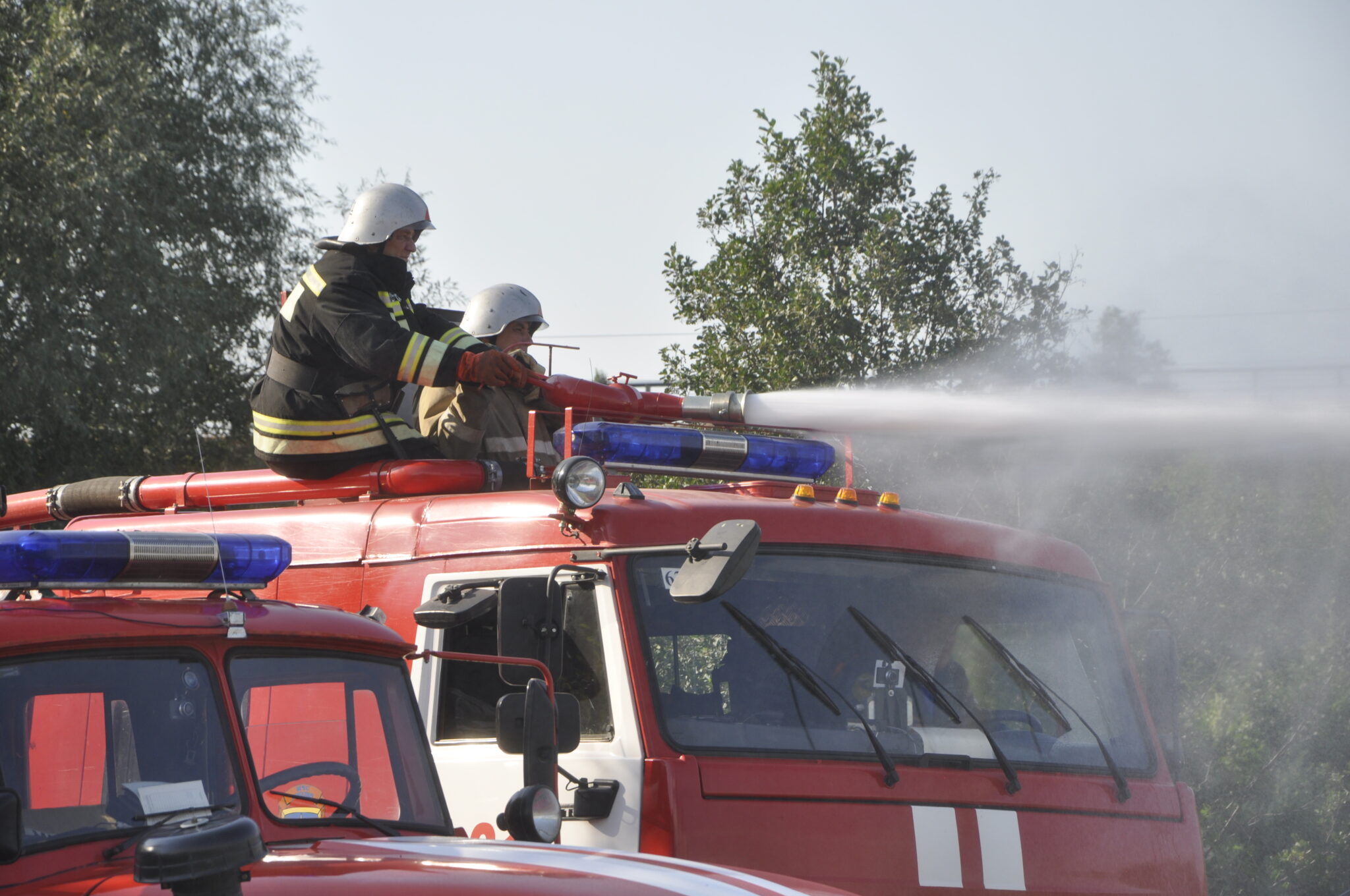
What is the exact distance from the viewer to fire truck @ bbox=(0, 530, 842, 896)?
11.0 feet

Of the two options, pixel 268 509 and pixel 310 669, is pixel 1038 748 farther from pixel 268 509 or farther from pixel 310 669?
pixel 268 509

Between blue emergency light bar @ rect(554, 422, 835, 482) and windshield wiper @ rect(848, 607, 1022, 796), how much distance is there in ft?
3.67

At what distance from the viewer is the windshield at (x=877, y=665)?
4945mm

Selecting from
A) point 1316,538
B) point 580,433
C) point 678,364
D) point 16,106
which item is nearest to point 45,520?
point 580,433

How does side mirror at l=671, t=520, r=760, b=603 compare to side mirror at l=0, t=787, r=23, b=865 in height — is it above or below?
above

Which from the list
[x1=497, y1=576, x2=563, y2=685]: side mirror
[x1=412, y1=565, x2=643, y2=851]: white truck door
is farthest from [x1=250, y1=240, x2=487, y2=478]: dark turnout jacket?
[x1=497, y1=576, x2=563, y2=685]: side mirror

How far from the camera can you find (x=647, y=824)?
15.2 ft

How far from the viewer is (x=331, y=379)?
21.5 feet

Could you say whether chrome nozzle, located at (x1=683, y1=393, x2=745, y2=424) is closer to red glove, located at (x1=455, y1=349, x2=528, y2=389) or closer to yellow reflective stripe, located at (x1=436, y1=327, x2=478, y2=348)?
red glove, located at (x1=455, y1=349, x2=528, y2=389)

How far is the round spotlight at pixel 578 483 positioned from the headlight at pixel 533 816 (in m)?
1.20

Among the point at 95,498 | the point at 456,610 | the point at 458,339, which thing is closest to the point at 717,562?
the point at 456,610

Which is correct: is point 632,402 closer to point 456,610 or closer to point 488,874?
point 456,610

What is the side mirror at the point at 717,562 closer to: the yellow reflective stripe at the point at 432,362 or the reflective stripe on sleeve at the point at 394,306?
the yellow reflective stripe at the point at 432,362

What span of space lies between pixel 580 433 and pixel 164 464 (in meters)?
16.0
